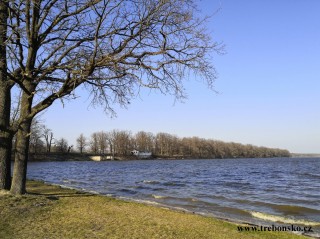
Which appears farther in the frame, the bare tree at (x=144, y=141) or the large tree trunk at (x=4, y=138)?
the bare tree at (x=144, y=141)

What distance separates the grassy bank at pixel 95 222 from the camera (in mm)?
8008

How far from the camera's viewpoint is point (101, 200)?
13.0 meters

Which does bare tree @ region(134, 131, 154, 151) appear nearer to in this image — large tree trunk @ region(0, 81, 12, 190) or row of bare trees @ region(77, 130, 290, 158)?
row of bare trees @ region(77, 130, 290, 158)

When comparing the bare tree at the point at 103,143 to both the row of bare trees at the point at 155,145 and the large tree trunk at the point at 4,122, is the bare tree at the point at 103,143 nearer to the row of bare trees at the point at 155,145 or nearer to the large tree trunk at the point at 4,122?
the row of bare trees at the point at 155,145

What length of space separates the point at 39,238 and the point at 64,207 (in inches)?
132

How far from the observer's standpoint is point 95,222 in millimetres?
9086

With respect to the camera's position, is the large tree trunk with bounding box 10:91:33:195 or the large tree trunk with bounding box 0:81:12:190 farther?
→ the large tree trunk with bounding box 0:81:12:190

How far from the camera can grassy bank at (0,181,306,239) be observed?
8008mm

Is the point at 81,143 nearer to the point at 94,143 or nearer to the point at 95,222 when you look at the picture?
the point at 94,143

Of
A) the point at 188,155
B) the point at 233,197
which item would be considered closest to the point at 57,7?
the point at 233,197

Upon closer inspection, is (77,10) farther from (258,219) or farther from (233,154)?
(233,154)

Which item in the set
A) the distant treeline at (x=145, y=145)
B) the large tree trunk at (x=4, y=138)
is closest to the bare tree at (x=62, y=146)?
the distant treeline at (x=145, y=145)

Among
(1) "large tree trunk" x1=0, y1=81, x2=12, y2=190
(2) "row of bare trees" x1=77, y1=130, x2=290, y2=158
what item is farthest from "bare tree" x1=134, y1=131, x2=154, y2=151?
(1) "large tree trunk" x1=0, y1=81, x2=12, y2=190

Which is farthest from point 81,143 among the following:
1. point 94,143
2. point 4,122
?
point 4,122
